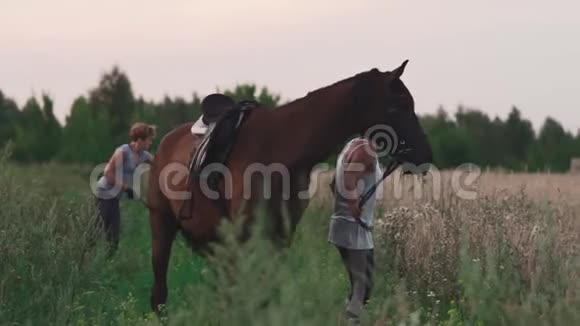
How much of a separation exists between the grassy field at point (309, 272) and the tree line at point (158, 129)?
72.5ft

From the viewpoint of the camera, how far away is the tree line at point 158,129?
53.8 m

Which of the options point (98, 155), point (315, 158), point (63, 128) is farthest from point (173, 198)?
point (63, 128)

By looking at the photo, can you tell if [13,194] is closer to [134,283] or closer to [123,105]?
[134,283]

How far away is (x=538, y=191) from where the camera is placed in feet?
47.5

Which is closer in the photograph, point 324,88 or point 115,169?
point 324,88

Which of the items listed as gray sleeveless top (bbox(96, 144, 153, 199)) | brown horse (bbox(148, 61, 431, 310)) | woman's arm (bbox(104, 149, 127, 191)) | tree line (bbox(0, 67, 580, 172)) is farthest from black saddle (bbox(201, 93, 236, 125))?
tree line (bbox(0, 67, 580, 172))

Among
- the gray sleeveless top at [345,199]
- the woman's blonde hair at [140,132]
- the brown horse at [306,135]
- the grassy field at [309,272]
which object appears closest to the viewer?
the grassy field at [309,272]

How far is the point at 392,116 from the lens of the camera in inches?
268

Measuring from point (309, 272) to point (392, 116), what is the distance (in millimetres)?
3240

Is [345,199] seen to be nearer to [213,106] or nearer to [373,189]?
[373,189]

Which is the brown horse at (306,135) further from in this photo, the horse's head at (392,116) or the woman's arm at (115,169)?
the woman's arm at (115,169)

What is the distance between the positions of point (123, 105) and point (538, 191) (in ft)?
187

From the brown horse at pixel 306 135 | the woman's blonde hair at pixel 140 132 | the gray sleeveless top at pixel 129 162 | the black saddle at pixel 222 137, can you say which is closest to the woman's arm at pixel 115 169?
the gray sleeveless top at pixel 129 162

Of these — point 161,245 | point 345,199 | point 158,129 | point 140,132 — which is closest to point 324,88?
point 345,199
